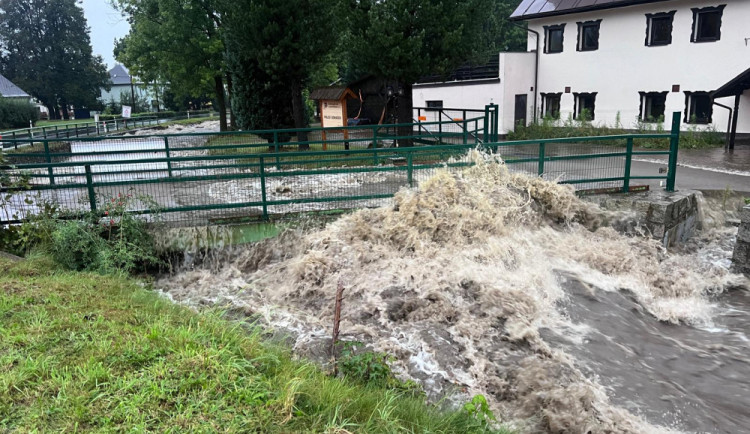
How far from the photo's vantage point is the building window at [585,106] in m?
25.3

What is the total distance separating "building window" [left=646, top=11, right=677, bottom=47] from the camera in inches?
894

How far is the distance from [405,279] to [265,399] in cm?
463

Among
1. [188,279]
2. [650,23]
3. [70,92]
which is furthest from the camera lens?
[70,92]

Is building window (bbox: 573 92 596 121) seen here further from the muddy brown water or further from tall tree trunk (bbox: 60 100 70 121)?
tall tree trunk (bbox: 60 100 70 121)

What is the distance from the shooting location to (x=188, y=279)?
30.2ft

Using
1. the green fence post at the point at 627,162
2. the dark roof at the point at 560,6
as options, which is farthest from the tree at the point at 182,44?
the green fence post at the point at 627,162

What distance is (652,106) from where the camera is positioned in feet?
78.5

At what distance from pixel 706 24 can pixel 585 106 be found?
19.4ft

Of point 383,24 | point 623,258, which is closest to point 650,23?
point 383,24

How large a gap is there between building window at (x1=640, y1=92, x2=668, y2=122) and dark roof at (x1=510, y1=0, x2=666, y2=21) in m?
3.86

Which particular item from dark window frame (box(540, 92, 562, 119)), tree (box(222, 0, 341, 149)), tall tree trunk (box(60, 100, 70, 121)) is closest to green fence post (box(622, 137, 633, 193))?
tree (box(222, 0, 341, 149))

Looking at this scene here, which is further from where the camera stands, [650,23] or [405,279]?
[650,23]

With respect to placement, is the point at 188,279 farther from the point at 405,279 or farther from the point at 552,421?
the point at 552,421

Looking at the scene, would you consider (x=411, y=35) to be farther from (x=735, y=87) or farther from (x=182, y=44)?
(x=182, y=44)
